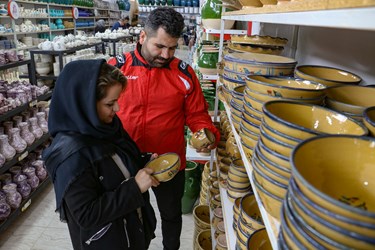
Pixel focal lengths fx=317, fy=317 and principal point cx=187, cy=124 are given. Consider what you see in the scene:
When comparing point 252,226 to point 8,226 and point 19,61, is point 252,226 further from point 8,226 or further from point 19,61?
point 19,61

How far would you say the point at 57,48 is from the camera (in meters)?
3.96

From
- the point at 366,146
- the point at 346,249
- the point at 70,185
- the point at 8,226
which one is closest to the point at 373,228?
the point at 346,249

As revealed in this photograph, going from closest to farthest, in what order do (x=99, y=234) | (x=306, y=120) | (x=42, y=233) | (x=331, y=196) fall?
1. (x=331, y=196)
2. (x=306, y=120)
3. (x=99, y=234)
4. (x=42, y=233)

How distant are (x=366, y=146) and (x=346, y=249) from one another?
0.71 ft

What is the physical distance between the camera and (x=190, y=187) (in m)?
2.82

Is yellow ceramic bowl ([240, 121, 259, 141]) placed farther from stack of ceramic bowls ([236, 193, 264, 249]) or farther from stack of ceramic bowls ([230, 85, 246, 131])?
stack of ceramic bowls ([236, 193, 264, 249])

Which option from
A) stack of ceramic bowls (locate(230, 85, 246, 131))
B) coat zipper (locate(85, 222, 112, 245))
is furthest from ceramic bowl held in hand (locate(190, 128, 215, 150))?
coat zipper (locate(85, 222, 112, 245))

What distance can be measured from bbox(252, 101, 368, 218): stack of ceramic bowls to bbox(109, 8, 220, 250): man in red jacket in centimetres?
104

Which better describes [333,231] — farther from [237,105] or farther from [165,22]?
[165,22]

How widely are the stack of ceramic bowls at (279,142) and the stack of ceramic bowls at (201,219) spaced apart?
1.64 meters

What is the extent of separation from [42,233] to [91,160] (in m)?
1.80

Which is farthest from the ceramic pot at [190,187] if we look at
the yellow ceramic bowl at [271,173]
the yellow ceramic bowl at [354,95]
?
the yellow ceramic bowl at [271,173]

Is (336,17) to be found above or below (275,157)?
above

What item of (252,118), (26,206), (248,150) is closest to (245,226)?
(248,150)
